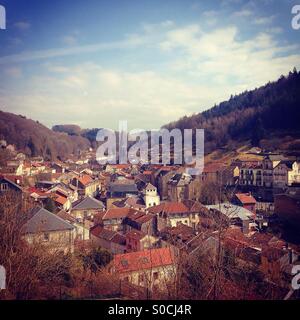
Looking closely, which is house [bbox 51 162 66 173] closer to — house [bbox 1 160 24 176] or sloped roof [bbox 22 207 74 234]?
house [bbox 1 160 24 176]

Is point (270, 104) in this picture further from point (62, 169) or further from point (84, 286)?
point (84, 286)

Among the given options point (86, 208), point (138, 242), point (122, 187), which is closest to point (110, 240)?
point (138, 242)

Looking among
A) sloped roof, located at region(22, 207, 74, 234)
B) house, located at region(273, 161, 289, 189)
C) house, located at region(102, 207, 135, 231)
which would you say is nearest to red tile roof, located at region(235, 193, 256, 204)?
house, located at region(273, 161, 289, 189)

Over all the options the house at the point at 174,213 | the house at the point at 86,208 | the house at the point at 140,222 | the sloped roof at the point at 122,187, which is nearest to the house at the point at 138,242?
the house at the point at 140,222

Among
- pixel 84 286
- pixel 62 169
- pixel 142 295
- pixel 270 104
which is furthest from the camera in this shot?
pixel 270 104

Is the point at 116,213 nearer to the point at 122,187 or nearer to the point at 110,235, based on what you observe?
the point at 110,235
